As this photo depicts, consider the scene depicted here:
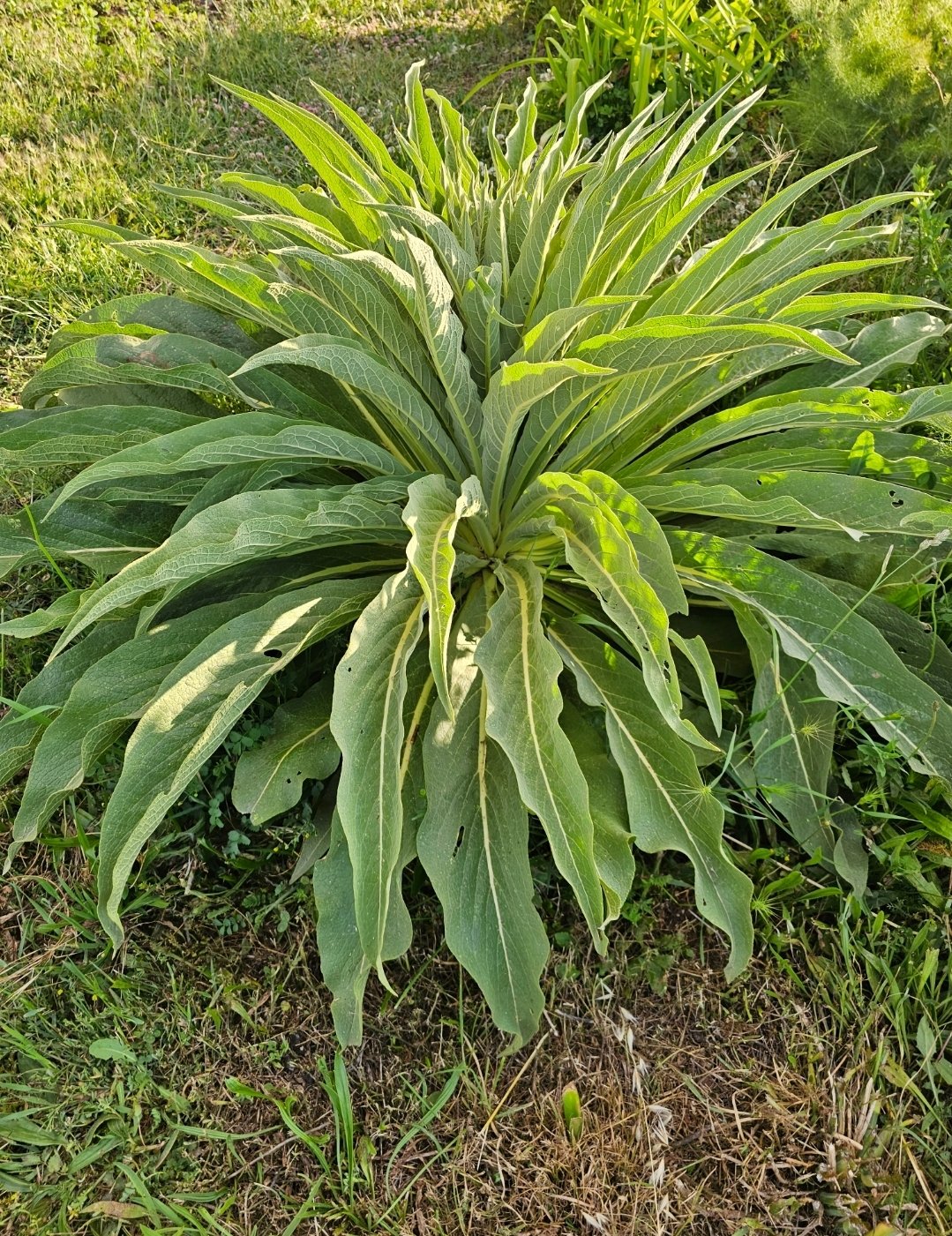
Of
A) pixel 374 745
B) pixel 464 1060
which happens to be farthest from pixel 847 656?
pixel 464 1060

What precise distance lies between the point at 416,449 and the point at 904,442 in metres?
1.07

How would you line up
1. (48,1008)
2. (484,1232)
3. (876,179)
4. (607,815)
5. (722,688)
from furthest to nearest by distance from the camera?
(876,179), (722,688), (48,1008), (607,815), (484,1232)

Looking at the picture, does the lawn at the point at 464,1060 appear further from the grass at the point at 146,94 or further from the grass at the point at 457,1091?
the grass at the point at 146,94

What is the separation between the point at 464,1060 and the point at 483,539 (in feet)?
3.33

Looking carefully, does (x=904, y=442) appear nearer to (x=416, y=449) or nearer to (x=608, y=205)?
(x=608, y=205)

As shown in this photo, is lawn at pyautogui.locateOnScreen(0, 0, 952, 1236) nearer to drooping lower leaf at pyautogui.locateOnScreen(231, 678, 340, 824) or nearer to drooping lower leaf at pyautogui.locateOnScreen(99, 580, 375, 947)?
drooping lower leaf at pyautogui.locateOnScreen(231, 678, 340, 824)

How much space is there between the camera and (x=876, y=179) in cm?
317

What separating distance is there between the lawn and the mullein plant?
150mm

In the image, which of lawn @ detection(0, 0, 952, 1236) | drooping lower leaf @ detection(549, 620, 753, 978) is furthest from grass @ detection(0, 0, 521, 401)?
drooping lower leaf @ detection(549, 620, 753, 978)

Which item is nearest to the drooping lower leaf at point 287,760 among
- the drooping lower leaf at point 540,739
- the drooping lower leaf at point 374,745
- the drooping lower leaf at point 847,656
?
the drooping lower leaf at point 374,745

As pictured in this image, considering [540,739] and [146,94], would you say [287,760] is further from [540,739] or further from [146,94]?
[146,94]

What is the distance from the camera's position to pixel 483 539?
2018 mm

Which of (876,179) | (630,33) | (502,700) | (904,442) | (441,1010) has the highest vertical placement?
(630,33)

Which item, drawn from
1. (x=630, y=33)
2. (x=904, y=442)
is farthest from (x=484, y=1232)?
(x=630, y=33)
